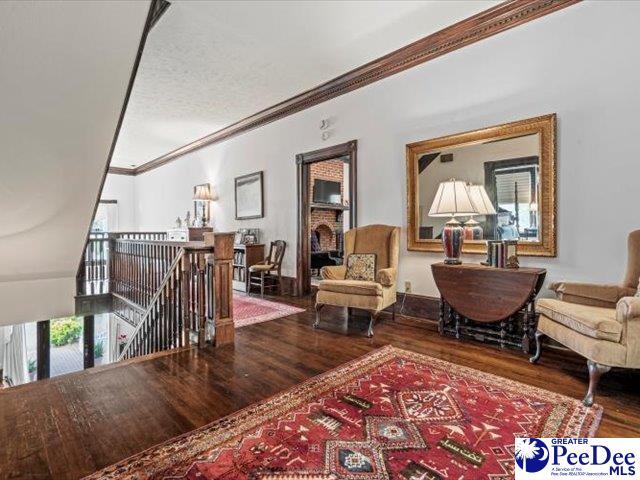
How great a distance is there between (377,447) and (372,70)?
3697 millimetres

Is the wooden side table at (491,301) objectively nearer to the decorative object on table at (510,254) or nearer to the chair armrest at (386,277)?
the decorative object on table at (510,254)

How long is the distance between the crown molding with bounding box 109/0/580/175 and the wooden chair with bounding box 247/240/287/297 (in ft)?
6.56

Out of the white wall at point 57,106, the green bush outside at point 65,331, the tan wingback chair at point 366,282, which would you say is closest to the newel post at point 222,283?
the tan wingback chair at point 366,282

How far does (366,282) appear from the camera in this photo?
10.7 ft

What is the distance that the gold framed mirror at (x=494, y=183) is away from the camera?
9.09 feet

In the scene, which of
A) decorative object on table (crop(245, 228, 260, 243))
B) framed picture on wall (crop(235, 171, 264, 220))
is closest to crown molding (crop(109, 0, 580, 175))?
framed picture on wall (crop(235, 171, 264, 220))

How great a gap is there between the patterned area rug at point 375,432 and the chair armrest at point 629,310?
505 millimetres

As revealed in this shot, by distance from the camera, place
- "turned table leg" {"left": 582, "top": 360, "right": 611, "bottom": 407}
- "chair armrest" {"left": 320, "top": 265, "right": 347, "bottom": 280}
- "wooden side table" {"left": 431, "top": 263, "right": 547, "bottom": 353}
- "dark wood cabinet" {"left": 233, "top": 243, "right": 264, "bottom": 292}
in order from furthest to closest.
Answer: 1. "dark wood cabinet" {"left": 233, "top": 243, "right": 264, "bottom": 292}
2. "chair armrest" {"left": 320, "top": 265, "right": 347, "bottom": 280}
3. "wooden side table" {"left": 431, "top": 263, "right": 547, "bottom": 353}
4. "turned table leg" {"left": 582, "top": 360, "right": 611, "bottom": 407}

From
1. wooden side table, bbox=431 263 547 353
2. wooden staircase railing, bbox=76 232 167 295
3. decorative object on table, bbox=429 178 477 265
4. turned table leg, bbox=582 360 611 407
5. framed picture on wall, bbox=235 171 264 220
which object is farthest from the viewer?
framed picture on wall, bbox=235 171 264 220

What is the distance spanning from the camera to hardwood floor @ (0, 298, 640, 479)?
148cm

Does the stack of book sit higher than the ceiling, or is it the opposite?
the ceiling

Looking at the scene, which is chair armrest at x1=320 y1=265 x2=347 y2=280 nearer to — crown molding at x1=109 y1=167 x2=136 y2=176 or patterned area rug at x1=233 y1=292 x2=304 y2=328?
patterned area rug at x1=233 y1=292 x2=304 y2=328

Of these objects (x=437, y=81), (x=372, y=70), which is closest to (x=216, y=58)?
(x=372, y=70)

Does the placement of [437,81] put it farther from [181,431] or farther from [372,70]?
[181,431]
